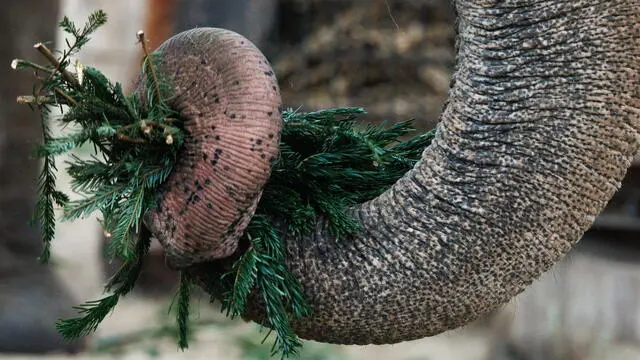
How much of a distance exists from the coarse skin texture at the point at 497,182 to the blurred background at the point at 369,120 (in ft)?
8.39

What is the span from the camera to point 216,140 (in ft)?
3.48

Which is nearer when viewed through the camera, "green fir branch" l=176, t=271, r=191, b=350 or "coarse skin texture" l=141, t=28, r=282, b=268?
"coarse skin texture" l=141, t=28, r=282, b=268

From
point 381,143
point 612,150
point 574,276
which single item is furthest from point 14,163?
point 612,150

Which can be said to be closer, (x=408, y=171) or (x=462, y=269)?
(x=462, y=269)

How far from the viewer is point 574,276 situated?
3814 millimetres

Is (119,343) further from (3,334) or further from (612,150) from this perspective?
(612,150)

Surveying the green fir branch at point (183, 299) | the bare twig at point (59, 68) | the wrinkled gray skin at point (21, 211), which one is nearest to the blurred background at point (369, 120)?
the wrinkled gray skin at point (21, 211)

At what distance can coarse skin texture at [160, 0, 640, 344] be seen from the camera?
3.62ft

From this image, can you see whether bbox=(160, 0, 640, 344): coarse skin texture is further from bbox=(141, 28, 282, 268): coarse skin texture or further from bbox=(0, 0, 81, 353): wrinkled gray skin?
bbox=(0, 0, 81, 353): wrinkled gray skin

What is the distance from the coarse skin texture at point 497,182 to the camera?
1104 mm

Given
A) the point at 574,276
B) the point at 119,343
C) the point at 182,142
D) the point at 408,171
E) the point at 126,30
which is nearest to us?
the point at 182,142

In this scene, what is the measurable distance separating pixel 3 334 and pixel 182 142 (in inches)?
130

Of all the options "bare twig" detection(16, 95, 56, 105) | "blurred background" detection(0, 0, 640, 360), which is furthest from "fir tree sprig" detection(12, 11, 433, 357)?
"blurred background" detection(0, 0, 640, 360)

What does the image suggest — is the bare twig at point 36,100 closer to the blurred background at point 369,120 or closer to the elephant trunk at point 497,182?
the elephant trunk at point 497,182
